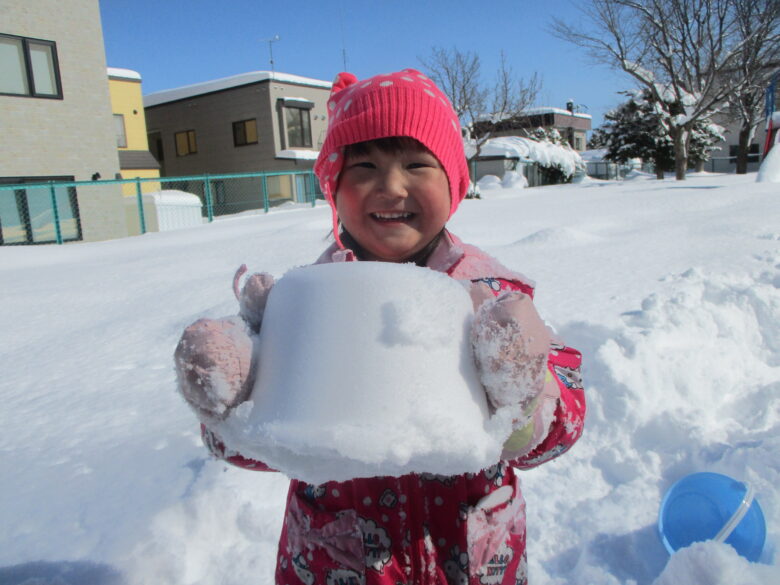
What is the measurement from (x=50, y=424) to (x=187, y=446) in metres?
0.62

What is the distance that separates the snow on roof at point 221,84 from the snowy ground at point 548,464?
2235 centimetres

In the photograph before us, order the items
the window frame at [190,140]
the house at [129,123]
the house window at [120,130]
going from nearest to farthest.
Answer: the house at [129,123] < the house window at [120,130] < the window frame at [190,140]

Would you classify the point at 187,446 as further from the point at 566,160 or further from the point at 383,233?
the point at 566,160

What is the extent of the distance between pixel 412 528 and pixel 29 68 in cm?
1614

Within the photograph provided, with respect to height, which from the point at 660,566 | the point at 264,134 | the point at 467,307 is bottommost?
the point at 660,566

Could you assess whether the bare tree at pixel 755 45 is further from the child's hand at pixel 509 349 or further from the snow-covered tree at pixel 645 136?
the child's hand at pixel 509 349

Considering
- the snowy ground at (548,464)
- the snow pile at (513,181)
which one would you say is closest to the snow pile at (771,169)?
the snowy ground at (548,464)

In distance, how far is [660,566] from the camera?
1.90 m

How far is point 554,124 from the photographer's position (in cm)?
3862

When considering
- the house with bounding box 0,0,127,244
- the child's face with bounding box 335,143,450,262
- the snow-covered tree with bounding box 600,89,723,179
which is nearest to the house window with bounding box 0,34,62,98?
the house with bounding box 0,0,127,244

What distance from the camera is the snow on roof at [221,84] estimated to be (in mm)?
24891

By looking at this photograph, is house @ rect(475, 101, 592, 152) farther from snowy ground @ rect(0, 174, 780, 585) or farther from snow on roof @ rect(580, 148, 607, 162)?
snowy ground @ rect(0, 174, 780, 585)

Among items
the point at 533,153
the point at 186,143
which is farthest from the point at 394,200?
the point at 533,153

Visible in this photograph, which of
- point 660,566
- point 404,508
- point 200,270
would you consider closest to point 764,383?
point 660,566
